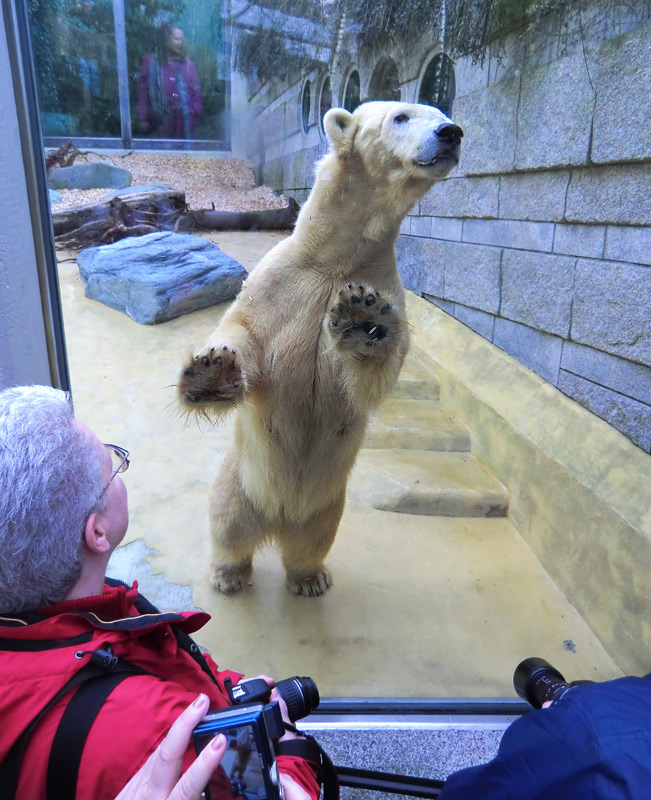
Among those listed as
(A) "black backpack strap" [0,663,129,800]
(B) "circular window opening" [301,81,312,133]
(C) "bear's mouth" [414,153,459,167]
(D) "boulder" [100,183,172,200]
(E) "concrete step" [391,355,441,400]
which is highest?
(B) "circular window opening" [301,81,312,133]

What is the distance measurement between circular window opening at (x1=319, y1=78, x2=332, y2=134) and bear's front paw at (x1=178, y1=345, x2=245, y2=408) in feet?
2.61

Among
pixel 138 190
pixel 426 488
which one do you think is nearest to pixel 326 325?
pixel 138 190

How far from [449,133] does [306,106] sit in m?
0.48

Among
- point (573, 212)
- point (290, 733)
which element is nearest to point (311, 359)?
point (290, 733)

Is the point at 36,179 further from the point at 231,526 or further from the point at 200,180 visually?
the point at 231,526

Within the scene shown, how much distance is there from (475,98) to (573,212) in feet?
2.06

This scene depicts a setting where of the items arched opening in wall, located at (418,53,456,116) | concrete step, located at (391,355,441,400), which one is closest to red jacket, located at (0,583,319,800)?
arched opening in wall, located at (418,53,456,116)

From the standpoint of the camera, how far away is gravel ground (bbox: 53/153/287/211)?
1677 millimetres

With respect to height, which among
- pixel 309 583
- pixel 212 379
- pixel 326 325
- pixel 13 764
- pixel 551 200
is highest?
pixel 551 200

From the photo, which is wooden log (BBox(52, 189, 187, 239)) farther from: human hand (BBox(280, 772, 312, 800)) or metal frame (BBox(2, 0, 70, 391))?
human hand (BBox(280, 772, 312, 800))

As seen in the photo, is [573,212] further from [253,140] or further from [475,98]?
[253,140]

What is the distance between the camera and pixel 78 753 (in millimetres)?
655

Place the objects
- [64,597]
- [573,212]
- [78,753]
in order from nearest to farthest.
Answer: [78,753], [64,597], [573,212]

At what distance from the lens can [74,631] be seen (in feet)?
2.49
